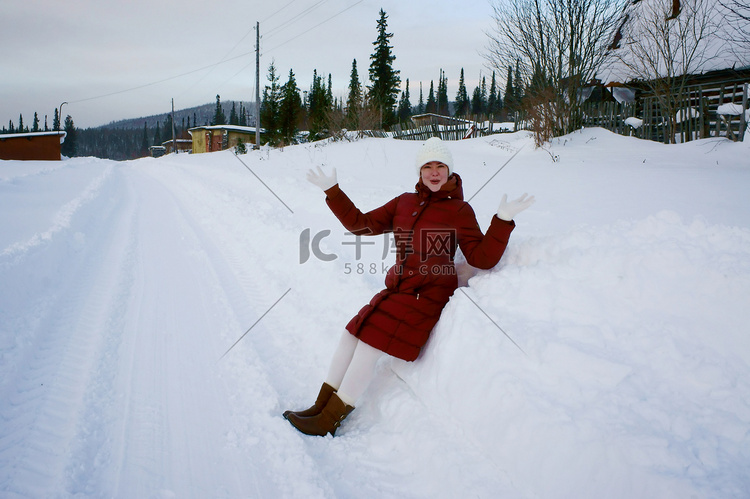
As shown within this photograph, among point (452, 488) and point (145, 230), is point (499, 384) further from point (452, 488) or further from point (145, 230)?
point (145, 230)

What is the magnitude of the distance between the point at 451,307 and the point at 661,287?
3.57 ft

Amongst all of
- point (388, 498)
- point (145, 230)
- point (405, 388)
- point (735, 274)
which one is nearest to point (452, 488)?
point (388, 498)

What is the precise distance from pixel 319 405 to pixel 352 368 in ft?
0.91

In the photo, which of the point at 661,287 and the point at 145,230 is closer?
the point at 661,287

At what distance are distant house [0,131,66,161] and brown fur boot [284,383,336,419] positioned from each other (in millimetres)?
41362

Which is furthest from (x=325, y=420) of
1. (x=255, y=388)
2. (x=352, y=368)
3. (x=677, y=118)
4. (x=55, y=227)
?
(x=677, y=118)

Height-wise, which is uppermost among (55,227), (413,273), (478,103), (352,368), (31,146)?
(478,103)

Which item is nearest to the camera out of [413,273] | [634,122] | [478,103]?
[413,273]

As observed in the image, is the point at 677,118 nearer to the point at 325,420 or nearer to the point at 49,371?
the point at 325,420

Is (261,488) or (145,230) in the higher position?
(145,230)

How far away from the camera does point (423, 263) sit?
255cm

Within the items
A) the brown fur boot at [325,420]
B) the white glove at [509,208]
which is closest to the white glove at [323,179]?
the white glove at [509,208]

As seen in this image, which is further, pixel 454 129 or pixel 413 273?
pixel 454 129

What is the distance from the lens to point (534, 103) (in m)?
11.5
